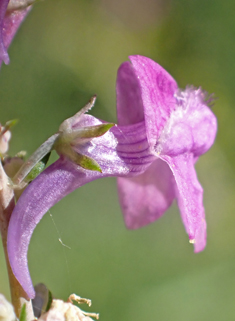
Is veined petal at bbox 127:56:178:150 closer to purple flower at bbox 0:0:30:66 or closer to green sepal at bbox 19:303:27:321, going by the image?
purple flower at bbox 0:0:30:66

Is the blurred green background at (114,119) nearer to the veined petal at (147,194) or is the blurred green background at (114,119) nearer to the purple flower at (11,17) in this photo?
the veined petal at (147,194)

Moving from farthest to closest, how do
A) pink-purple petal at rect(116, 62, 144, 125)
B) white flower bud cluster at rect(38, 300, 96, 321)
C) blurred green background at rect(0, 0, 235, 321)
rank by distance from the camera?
blurred green background at rect(0, 0, 235, 321), pink-purple petal at rect(116, 62, 144, 125), white flower bud cluster at rect(38, 300, 96, 321)

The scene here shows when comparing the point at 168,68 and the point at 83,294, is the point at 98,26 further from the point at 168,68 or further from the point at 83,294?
the point at 83,294

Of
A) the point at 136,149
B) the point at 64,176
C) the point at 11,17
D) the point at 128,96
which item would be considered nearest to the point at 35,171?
the point at 64,176

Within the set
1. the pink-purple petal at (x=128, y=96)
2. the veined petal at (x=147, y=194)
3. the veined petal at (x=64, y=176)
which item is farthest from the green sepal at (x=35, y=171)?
the veined petal at (x=147, y=194)

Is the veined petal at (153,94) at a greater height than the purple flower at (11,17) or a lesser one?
lesser

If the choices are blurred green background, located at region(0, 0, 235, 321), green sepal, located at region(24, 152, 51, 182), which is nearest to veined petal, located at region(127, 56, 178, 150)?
green sepal, located at region(24, 152, 51, 182)

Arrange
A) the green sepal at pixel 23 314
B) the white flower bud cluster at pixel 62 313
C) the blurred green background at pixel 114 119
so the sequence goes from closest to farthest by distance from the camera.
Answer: the green sepal at pixel 23 314 < the white flower bud cluster at pixel 62 313 < the blurred green background at pixel 114 119
